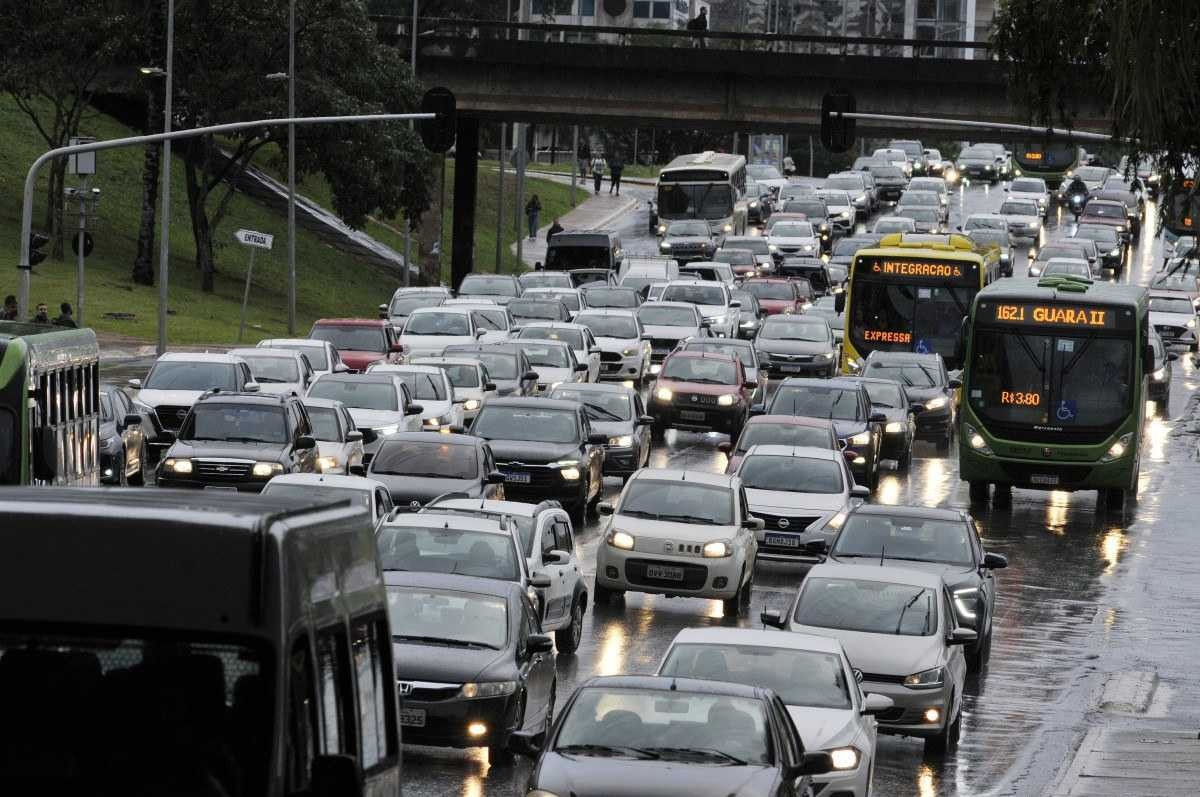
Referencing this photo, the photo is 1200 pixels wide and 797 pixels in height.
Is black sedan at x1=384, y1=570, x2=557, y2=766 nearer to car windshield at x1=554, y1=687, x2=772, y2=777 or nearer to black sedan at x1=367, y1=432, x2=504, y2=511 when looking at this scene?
car windshield at x1=554, y1=687, x2=772, y2=777

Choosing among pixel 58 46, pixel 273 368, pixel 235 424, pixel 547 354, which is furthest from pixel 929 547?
pixel 58 46

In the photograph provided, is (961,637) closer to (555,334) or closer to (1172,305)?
(555,334)

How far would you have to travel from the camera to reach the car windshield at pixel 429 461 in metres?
29.0

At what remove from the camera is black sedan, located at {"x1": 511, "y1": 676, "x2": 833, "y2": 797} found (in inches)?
515

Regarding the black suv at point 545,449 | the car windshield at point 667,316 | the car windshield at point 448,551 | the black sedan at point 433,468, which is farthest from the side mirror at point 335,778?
the car windshield at point 667,316

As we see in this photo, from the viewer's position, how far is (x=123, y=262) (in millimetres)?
69625

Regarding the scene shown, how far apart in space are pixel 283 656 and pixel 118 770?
0.57 m

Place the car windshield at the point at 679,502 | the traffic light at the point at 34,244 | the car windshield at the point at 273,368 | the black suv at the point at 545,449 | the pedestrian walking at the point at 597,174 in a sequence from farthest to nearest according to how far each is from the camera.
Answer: the pedestrian walking at the point at 597,174 → the traffic light at the point at 34,244 → the car windshield at the point at 273,368 → the black suv at the point at 545,449 → the car windshield at the point at 679,502

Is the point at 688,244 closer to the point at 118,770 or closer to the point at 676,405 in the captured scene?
the point at 676,405

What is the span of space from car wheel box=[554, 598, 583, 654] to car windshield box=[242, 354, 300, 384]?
15.8m

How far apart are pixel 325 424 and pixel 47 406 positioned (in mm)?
12097

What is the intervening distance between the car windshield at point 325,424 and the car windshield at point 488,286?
25714mm

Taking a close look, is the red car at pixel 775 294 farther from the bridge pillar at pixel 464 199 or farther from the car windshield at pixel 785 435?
the car windshield at pixel 785 435

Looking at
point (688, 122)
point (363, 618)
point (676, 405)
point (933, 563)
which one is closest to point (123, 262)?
point (688, 122)
